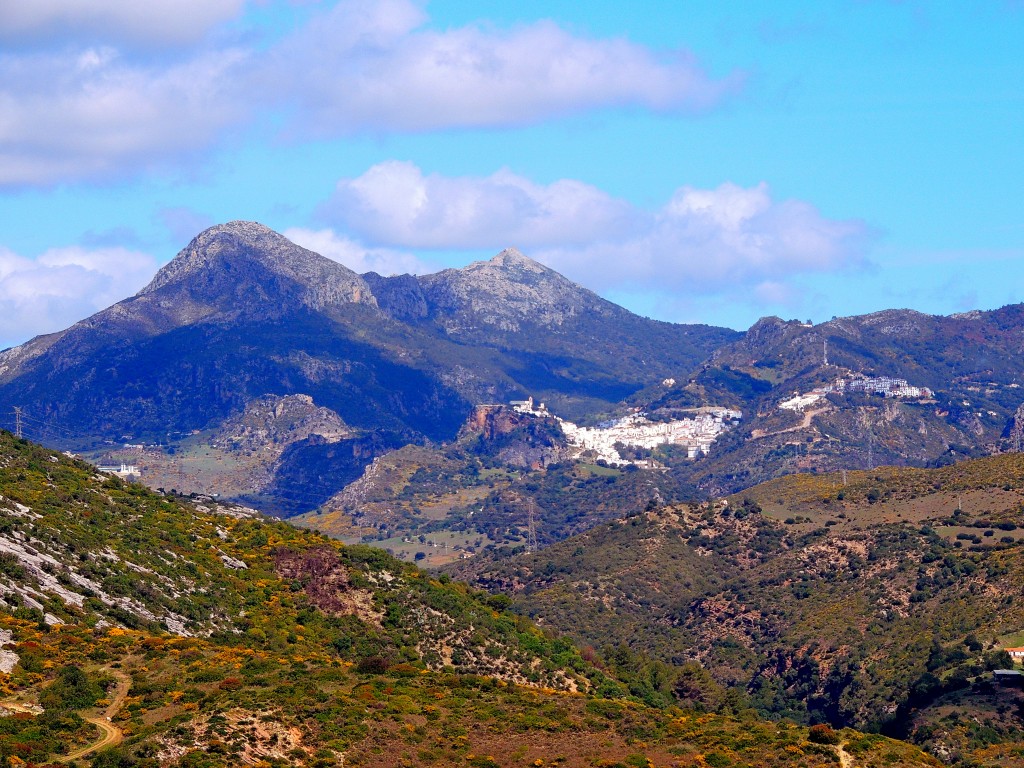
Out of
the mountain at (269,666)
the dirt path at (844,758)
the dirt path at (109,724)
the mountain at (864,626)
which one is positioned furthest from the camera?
the mountain at (864,626)

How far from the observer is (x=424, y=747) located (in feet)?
232

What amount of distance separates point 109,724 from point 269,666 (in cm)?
1252

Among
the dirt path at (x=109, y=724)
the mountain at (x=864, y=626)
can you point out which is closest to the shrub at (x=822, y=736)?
the mountain at (x=864, y=626)

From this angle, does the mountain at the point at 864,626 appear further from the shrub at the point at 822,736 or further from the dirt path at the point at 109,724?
the dirt path at the point at 109,724

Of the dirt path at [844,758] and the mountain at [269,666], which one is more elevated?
the mountain at [269,666]

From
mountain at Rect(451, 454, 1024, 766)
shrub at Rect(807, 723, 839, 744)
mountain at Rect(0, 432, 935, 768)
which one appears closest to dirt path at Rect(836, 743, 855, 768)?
mountain at Rect(0, 432, 935, 768)

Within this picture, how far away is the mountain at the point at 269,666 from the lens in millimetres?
67250

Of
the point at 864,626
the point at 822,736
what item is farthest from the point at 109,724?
the point at 864,626

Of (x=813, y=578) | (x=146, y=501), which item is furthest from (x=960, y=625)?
(x=146, y=501)

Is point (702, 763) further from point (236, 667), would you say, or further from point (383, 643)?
point (383, 643)

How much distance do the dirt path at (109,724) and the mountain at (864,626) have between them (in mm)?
45782

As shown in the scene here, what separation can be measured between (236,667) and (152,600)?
16.6 m

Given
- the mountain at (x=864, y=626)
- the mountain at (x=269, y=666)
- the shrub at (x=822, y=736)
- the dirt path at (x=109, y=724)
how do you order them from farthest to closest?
the mountain at (x=864, y=626)
the shrub at (x=822, y=736)
the mountain at (x=269, y=666)
the dirt path at (x=109, y=724)

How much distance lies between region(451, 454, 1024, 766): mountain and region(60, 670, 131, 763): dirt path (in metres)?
45.8
